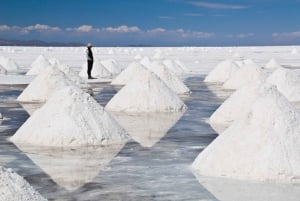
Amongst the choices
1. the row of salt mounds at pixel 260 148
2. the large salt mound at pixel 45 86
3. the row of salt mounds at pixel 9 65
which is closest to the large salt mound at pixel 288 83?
the large salt mound at pixel 45 86

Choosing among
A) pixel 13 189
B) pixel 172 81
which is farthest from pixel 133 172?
pixel 172 81

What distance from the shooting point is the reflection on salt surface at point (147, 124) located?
33.3 feet

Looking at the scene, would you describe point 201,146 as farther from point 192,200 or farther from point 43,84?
point 43,84

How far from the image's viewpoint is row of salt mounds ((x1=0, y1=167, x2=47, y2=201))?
4383mm

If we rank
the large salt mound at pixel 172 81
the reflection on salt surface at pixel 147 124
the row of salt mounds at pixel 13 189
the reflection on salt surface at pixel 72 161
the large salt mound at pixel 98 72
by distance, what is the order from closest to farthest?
the row of salt mounds at pixel 13 189
the reflection on salt surface at pixel 72 161
the reflection on salt surface at pixel 147 124
the large salt mound at pixel 172 81
the large salt mound at pixel 98 72

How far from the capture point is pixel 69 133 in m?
9.41

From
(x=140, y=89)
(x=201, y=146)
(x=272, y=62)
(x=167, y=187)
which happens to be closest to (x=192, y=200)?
(x=167, y=187)

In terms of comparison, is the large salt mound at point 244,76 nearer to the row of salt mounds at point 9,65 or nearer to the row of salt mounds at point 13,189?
the row of salt mounds at point 9,65

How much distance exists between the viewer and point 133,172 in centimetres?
739

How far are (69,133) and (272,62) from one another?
25053 millimetres

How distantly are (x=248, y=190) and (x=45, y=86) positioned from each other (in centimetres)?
1035

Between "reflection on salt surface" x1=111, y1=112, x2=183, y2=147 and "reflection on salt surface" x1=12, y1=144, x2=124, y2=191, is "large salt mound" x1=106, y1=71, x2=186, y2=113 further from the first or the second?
"reflection on salt surface" x1=12, y1=144, x2=124, y2=191

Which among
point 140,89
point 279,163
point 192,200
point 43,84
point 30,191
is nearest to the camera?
point 30,191

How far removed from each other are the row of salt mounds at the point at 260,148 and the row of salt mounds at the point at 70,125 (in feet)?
7.80
